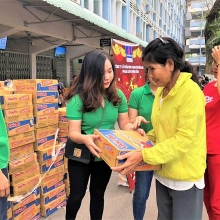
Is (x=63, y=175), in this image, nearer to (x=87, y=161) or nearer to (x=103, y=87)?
(x=87, y=161)

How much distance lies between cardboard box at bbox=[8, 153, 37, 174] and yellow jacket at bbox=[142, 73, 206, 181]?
1.43m

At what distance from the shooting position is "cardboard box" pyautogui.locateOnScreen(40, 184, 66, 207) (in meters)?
2.66

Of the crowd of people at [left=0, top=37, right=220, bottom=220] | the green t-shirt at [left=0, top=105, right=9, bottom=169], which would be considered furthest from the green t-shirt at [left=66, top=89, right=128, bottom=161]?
the green t-shirt at [left=0, top=105, right=9, bottom=169]

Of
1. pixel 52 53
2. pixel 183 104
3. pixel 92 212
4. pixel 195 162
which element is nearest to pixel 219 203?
pixel 195 162

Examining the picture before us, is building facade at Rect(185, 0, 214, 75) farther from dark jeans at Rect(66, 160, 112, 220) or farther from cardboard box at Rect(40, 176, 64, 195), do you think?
dark jeans at Rect(66, 160, 112, 220)

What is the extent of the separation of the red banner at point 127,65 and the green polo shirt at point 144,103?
150 centimetres

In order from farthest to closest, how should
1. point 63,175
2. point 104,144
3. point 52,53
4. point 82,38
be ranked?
point 52,53 → point 82,38 → point 63,175 → point 104,144

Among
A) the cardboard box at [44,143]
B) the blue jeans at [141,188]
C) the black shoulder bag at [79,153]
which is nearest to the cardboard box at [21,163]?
the cardboard box at [44,143]

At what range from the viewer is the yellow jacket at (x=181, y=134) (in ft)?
4.11

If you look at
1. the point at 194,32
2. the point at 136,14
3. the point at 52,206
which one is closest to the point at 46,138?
the point at 52,206

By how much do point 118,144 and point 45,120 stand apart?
5.00 ft

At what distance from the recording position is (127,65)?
402 centimetres

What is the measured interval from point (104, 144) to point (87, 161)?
0.43m

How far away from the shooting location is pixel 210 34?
6.26 meters
